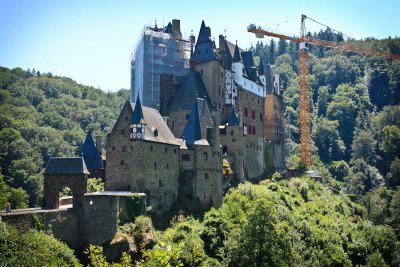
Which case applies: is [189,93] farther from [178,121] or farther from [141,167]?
[141,167]

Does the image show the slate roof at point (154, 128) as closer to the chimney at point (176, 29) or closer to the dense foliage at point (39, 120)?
the chimney at point (176, 29)

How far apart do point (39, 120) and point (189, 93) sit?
8062 cm

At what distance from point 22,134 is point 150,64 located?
5991 cm

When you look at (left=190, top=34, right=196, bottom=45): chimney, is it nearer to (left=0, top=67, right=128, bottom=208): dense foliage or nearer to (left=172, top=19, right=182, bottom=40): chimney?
(left=172, top=19, right=182, bottom=40): chimney

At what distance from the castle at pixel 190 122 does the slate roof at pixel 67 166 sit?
745cm

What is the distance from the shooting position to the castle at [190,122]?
54.3 metres

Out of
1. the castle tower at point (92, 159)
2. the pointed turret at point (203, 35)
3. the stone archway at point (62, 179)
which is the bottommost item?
the stone archway at point (62, 179)

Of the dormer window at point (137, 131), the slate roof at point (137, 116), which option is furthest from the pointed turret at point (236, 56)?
the dormer window at point (137, 131)

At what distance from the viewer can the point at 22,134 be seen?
404 feet

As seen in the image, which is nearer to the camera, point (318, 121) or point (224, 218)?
point (224, 218)

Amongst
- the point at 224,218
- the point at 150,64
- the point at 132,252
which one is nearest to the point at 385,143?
the point at 150,64

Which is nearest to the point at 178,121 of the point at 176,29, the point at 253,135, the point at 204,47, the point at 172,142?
the point at 172,142

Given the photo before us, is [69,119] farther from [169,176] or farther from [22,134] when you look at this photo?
[169,176]

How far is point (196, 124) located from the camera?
201 ft
